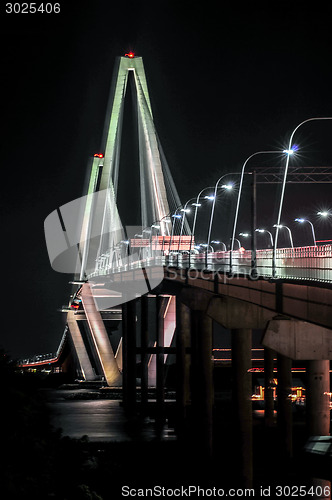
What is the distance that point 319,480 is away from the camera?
786 inches

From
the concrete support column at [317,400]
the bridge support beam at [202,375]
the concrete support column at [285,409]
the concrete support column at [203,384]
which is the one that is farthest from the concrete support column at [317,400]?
the concrete support column at [285,409]

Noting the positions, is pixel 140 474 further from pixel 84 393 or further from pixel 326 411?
pixel 84 393

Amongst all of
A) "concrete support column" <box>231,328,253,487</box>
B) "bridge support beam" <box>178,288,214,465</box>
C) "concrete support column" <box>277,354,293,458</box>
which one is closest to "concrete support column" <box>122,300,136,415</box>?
"concrete support column" <box>277,354,293,458</box>

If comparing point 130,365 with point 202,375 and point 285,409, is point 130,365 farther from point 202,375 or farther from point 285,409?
point 202,375

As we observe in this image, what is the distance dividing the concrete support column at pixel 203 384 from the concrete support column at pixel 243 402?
5471 millimetres

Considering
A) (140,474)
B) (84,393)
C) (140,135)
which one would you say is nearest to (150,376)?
(84,393)

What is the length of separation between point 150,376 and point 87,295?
1472 cm

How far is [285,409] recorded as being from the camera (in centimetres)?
3516

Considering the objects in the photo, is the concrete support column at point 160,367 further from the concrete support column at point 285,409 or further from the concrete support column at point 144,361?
the concrete support column at point 285,409

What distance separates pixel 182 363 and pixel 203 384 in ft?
32.1

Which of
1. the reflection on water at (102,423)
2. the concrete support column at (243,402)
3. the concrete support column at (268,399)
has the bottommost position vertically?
the reflection on water at (102,423)

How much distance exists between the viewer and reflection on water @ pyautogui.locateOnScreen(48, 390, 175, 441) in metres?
38.5

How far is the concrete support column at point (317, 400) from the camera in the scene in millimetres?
21172

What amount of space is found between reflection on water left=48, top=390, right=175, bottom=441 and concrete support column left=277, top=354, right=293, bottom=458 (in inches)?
207
